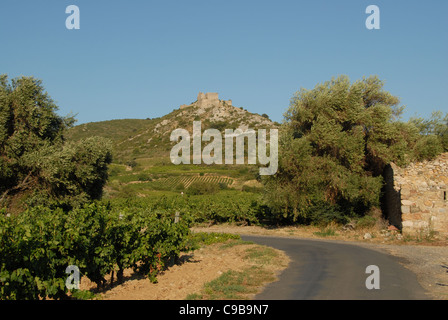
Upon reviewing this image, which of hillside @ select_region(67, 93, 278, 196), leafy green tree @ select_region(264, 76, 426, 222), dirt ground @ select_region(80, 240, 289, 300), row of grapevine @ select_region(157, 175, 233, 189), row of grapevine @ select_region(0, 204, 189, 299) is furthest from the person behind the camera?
row of grapevine @ select_region(157, 175, 233, 189)

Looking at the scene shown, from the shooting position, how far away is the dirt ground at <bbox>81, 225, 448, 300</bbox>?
9117 millimetres

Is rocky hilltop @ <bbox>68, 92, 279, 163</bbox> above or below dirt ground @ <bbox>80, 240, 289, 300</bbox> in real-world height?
above

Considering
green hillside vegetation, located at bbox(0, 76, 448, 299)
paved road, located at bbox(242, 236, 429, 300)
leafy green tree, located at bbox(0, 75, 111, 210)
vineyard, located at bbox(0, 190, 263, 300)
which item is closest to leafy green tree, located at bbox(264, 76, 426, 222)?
green hillside vegetation, located at bbox(0, 76, 448, 299)

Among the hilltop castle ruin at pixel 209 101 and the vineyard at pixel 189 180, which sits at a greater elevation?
the hilltop castle ruin at pixel 209 101

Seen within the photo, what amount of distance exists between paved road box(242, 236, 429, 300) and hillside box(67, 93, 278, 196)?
39561 mm

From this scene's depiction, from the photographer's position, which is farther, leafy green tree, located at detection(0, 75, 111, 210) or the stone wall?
the stone wall

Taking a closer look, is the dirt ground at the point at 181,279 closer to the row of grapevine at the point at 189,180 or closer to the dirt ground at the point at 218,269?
the dirt ground at the point at 218,269

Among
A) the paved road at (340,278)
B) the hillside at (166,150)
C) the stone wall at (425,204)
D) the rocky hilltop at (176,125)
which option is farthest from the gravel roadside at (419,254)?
the rocky hilltop at (176,125)

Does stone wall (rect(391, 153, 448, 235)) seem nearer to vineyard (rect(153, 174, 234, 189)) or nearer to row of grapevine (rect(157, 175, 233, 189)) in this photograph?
vineyard (rect(153, 174, 234, 189))

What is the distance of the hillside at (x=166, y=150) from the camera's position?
238 ft

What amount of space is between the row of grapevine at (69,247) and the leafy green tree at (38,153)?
640cm
